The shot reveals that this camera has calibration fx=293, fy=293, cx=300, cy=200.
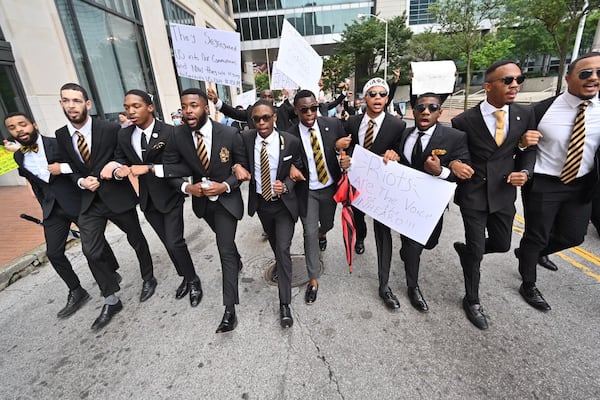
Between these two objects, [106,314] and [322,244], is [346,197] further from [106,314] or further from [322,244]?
[106,314]

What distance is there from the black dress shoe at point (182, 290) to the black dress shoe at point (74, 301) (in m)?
1.07

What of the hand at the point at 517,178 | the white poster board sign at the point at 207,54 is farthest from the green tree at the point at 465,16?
the hand at the point at 517,178

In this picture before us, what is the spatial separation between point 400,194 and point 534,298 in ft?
5.67

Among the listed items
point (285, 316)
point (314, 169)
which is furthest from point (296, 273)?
point (314, 169)

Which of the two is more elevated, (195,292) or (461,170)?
(461,170)

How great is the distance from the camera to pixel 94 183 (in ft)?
9.43

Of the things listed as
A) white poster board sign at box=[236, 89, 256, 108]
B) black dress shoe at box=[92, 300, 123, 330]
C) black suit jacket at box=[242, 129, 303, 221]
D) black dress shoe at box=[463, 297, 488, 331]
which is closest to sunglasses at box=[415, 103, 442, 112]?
black suit jacket at box=[242, 129, 303, 221]

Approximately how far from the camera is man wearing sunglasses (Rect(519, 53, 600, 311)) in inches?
95.7

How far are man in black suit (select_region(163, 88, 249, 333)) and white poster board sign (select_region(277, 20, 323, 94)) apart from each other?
1720 mm

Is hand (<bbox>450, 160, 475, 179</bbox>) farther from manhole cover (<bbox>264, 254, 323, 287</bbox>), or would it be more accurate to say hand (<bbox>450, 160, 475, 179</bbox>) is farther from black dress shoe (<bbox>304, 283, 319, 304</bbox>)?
manhole cover (<bbox>264, 254, 323, 287</bbox>)

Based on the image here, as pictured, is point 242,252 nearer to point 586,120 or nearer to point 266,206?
point 266,206

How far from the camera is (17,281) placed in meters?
4.02

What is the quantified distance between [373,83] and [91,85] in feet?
30.7

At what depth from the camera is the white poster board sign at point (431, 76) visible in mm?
6016
